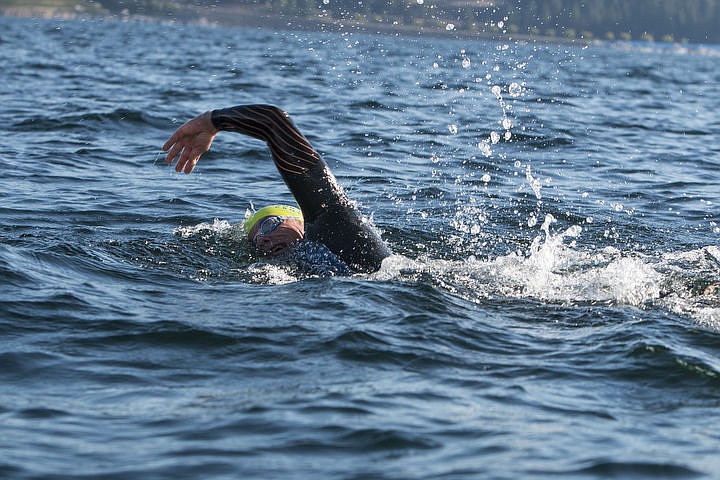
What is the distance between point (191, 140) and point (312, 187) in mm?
898

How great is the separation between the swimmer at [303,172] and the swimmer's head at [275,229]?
1.23 feet

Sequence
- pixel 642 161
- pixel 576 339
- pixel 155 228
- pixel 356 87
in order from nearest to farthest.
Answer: pixel 576 339, pixel 155 228, pixel 642 161, pixel 356 87

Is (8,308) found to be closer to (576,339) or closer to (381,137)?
(576,339)

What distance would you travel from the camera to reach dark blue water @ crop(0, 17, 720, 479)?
4.50 meters

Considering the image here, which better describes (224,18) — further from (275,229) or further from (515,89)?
(275,229)

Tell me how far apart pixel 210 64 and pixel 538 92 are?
11340mm

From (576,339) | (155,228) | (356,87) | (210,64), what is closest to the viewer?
(576,339)

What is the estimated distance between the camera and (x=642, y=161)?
15.2m

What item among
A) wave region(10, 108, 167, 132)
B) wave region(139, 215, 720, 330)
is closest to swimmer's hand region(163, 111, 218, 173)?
wave region(139, 215, 720, 330)

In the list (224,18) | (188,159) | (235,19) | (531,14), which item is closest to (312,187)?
(188,159)

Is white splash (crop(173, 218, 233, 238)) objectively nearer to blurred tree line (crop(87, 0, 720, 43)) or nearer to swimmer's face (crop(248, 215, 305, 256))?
swimmer's face (crop(248, 215, 305, 256))

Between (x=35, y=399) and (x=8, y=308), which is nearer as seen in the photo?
(x=35, y=399)

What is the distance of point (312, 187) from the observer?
7078 millimetres

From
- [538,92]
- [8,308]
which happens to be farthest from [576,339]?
[538,92]
